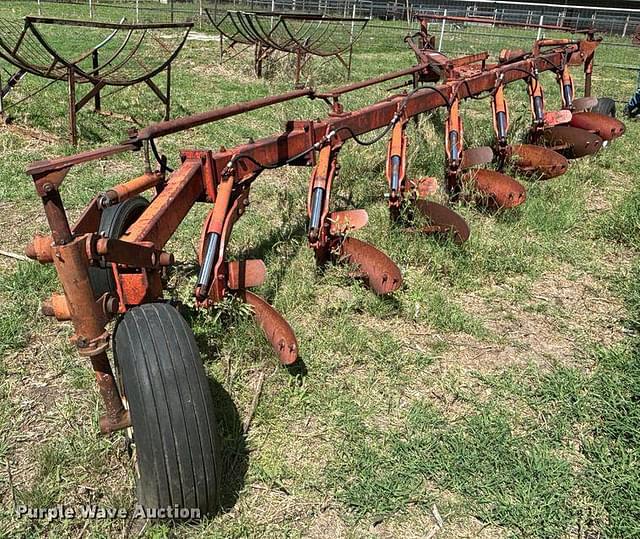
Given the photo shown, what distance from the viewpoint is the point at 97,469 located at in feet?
7.78

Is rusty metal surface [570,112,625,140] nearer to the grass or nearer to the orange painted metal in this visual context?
the grass

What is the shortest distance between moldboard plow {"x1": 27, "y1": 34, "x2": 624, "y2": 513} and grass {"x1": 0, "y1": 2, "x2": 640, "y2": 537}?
192 millimetres

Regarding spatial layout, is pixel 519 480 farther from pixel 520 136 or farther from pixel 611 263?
pixel 520 136

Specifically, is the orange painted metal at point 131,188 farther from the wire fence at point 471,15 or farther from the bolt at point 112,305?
the wire fence at point 471,15

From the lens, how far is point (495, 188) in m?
4.80

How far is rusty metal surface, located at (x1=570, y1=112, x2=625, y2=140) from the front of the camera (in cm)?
661

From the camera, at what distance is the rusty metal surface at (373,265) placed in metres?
3.42

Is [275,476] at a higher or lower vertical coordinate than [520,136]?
lower

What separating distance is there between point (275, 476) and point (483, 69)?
4.77m

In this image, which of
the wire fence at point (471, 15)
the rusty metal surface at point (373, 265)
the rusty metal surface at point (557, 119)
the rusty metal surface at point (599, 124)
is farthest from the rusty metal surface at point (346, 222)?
the wire fence at point (471, 15)

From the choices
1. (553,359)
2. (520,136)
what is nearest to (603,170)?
(520,136)

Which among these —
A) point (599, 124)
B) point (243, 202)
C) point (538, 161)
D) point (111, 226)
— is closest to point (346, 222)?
point (243, 202)

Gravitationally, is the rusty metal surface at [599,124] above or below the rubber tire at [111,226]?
above

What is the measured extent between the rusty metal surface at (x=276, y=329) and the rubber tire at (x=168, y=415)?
647 millimetres
